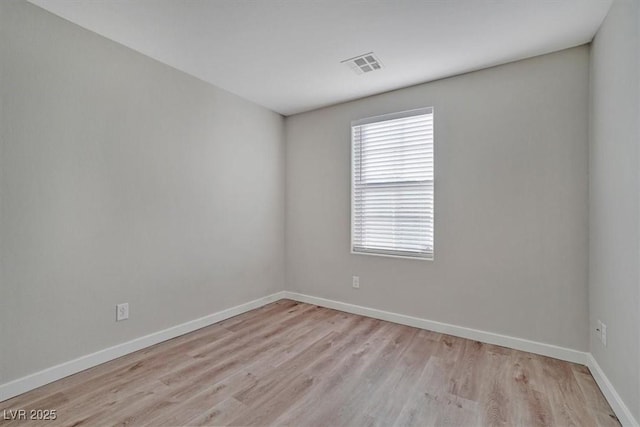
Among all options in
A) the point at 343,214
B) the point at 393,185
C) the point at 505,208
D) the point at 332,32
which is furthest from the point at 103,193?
the point at 505,208

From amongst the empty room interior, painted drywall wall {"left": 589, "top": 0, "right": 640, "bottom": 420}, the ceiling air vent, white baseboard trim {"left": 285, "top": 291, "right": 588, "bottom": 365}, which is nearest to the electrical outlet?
the empty room interior

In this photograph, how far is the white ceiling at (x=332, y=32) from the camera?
76.3 inches

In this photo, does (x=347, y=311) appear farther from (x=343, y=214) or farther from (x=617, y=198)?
(x=617, y=198)

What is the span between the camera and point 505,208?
2619 millimetres

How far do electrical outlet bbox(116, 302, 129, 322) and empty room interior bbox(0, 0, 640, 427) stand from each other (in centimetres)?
1

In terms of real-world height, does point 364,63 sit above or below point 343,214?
above

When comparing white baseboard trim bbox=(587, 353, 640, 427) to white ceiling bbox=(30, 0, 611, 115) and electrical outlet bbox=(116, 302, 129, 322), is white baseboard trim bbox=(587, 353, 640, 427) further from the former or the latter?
electrical outlet bbox=(116, 302, 129, 322)

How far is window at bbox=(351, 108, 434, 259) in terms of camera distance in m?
3.07

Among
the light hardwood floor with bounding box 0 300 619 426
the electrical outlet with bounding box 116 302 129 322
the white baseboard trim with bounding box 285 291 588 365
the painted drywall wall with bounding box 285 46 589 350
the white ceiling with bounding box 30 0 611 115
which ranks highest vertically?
the white ceiling with bounding box 30 0 611 115

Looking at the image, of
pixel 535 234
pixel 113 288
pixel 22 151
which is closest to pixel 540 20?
pixel 535 234

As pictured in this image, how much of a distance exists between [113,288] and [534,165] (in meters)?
3.56

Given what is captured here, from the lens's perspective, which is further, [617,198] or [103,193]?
[103,193]

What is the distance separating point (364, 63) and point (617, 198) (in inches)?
81.0

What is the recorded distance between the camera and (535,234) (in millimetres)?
2496
